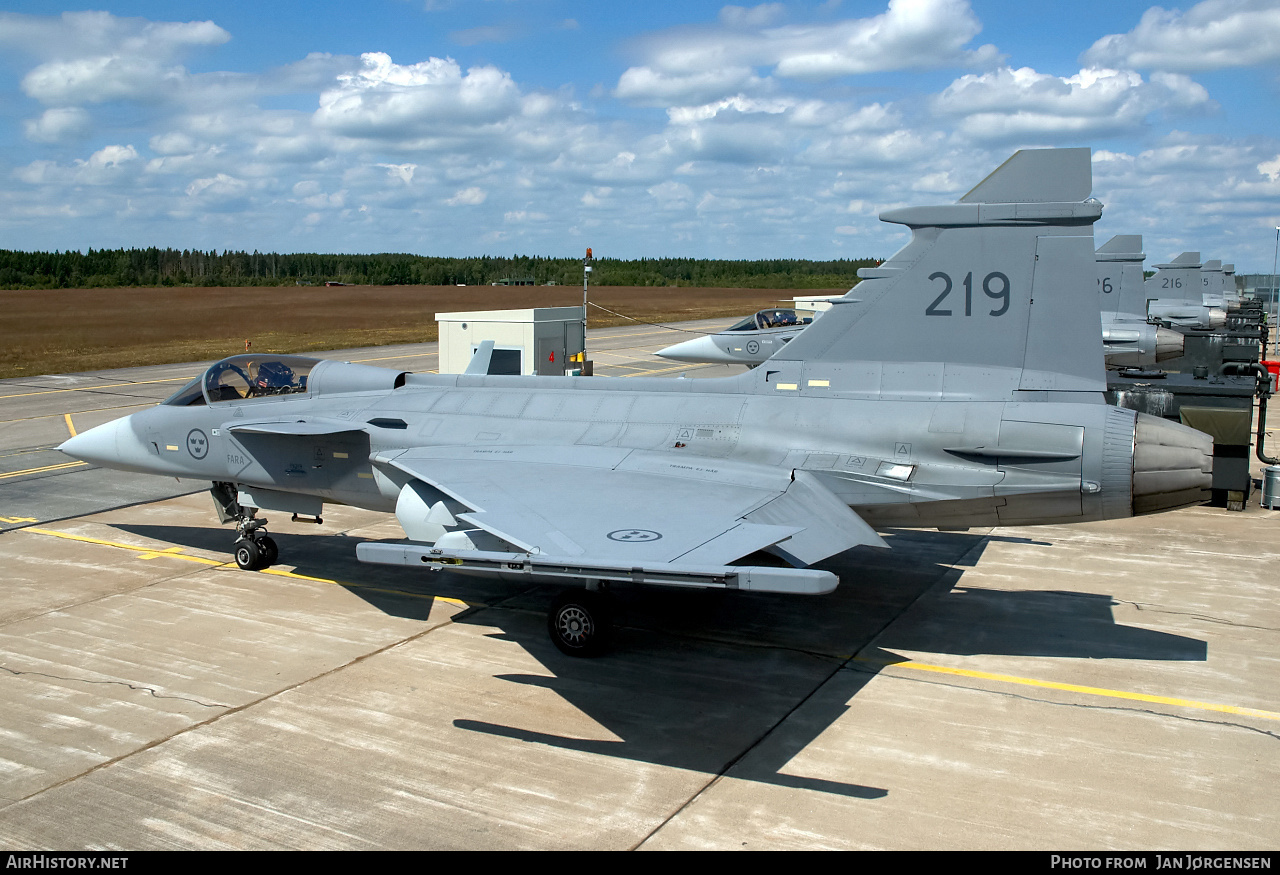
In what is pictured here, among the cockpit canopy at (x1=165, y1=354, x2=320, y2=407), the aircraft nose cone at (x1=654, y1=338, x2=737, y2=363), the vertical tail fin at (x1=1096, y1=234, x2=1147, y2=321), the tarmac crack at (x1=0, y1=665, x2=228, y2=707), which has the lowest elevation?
the tarmac crack at (x1=0, y1=665, x2=228, y2=707)

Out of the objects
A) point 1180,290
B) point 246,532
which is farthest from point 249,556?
point 1180,290

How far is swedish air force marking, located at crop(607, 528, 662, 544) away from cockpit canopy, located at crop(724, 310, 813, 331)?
22783 mm

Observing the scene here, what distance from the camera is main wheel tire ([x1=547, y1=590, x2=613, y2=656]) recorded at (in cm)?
907

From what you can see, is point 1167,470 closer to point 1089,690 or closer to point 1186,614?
point 1089,690

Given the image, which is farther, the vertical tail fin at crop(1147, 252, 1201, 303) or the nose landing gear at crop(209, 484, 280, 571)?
the vertical tail fin at crop(1147, 252, 1201, 303)

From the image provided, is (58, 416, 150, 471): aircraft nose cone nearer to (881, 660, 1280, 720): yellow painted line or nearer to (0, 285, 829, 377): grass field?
(881, 660, 1280, 720): yellow painted line

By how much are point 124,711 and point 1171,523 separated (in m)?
14.8

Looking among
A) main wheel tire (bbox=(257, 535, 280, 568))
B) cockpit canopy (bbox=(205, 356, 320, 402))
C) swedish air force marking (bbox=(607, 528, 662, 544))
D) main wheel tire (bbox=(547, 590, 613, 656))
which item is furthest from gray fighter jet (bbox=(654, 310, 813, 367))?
swedish air force marking (bbox=(607, 528, 662, 544))

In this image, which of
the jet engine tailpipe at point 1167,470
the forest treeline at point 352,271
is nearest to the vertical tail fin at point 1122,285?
the jet engine tailpipe at point 1167,470

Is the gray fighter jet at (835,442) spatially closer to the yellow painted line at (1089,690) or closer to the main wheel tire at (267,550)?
the main wheel tire at (267,550)

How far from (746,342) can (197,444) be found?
20.0 meters

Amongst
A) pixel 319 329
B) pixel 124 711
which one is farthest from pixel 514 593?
pixel 319 329

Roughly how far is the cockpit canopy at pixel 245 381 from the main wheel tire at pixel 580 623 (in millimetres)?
5498

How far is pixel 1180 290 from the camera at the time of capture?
43938 millimetres
